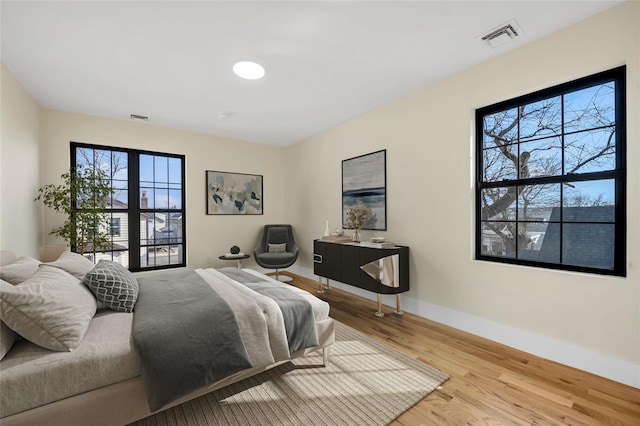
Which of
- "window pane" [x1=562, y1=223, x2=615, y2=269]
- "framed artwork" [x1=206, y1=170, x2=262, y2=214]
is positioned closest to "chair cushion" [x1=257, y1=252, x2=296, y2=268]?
"framed artwork" [x1=206, y1=170, x2=262, y2=214]

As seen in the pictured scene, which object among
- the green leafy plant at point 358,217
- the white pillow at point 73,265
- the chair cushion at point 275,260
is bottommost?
the chair cushion at point 275,260

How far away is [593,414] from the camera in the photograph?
5.41 feet

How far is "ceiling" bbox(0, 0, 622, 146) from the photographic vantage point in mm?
1972

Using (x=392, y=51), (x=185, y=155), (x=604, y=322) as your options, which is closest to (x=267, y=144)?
(x=185, y=155)

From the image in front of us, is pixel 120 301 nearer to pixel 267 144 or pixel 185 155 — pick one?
pixel 185 155

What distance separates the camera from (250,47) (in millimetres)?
2385

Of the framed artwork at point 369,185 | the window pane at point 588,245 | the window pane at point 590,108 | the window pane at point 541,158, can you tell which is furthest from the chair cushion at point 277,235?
the window pane at point 590,108

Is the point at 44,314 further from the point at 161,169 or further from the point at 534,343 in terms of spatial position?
the point at 161,169

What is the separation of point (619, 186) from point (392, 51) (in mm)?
2051

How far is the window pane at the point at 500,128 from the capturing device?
2.61 m

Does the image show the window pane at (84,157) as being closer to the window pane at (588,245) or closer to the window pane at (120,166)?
the window pane at (120,166)

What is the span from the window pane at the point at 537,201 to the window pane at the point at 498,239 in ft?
0.51

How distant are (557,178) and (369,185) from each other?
205 centimetres

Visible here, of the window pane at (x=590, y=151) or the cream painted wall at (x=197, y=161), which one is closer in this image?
the window pane at (x=590, y=151)
